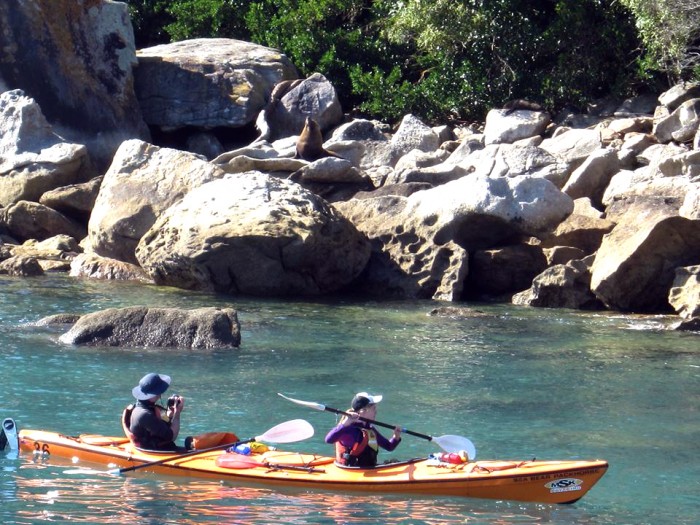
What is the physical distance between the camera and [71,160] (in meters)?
17.9

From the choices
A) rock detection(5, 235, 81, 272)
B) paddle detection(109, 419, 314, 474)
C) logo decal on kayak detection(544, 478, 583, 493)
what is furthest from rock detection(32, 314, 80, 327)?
logo decal on kayak detection(544, 478, 583, 493)

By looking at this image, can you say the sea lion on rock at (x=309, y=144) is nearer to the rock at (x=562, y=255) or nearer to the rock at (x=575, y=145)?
the rock at (x=575, y=145)

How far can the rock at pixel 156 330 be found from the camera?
11195 millimetres

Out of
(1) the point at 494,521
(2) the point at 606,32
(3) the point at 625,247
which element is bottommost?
(1) the point at 494,521

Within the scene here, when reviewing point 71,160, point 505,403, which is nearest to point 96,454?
point 505,403

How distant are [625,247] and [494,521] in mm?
7529

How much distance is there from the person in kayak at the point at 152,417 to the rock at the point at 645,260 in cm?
730

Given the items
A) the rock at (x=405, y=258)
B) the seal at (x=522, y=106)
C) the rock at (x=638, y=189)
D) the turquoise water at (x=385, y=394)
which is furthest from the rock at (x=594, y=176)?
the turquoise water at (x=385, y=394)

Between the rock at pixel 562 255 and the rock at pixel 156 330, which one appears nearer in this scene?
the rock at pixel 156 330

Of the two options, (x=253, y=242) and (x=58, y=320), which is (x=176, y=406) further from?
(x=253, y=242)

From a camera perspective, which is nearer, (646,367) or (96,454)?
(96,454)

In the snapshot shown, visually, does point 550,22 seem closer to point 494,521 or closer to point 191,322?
point 191,322

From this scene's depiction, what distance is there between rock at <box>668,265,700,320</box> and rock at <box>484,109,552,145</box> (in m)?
6.18

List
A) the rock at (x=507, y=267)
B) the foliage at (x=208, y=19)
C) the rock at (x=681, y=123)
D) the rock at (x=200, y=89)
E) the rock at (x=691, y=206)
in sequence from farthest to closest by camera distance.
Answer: the foliage at (x=208, y=19)
the rock at (x=200, y=89)
the rock at (x=681, y=123)
the rock at (x=507, y=267)
the rock at (x=691, y=206)
